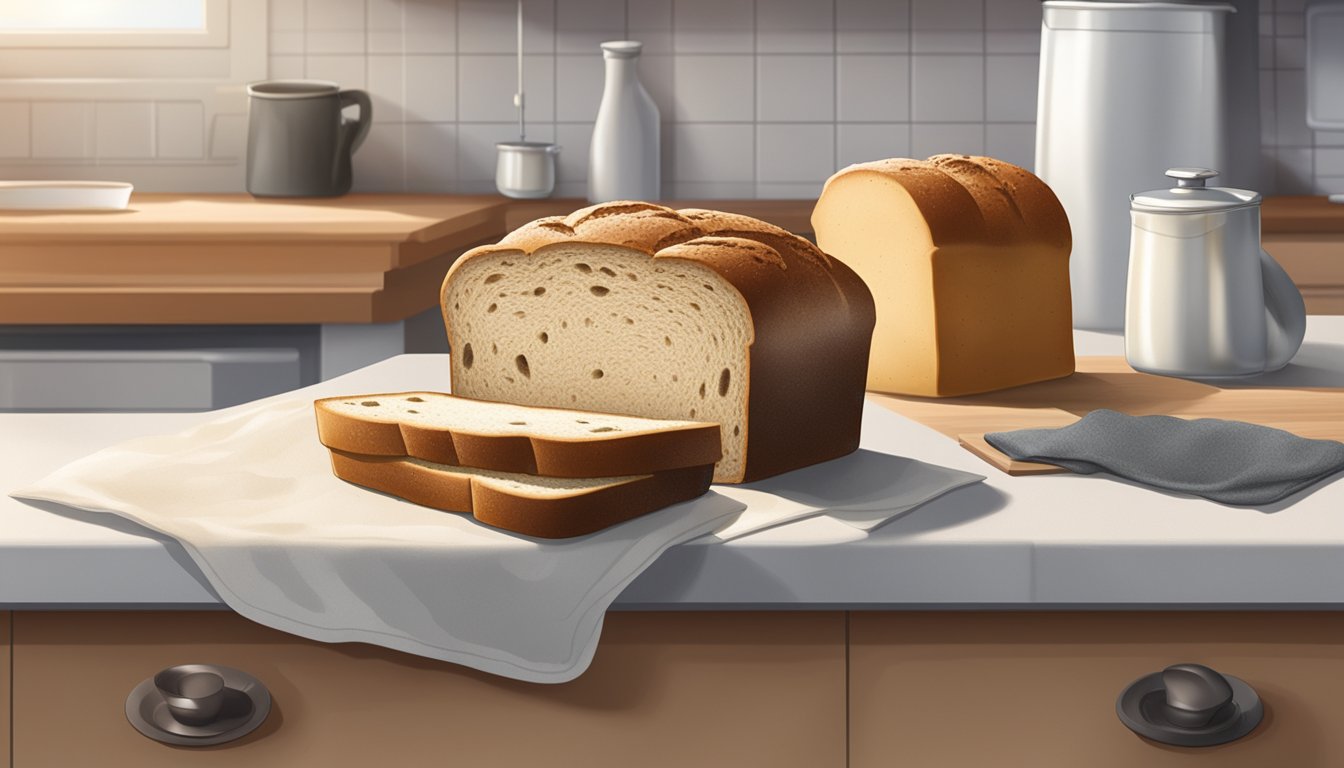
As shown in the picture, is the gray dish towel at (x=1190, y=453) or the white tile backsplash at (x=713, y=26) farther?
the white tile backsplash at (x=713, y=26)

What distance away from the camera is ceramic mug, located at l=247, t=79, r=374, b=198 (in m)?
2.63

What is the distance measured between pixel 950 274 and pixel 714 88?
6.45 ft

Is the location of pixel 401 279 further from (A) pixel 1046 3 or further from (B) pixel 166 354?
(A) pixel 1046 3

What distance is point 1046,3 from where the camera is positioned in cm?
159

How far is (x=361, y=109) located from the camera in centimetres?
269

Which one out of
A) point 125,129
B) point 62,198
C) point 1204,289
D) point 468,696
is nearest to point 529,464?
point 468,696

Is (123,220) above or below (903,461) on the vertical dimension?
above

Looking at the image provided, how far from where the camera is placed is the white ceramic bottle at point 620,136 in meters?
2.75

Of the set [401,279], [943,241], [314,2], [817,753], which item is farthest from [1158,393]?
[314,2]

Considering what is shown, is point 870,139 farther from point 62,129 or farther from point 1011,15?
point 62,129

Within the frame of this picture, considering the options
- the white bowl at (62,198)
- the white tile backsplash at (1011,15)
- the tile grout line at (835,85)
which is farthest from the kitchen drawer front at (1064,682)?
the white tile backsplash at (1011,15)

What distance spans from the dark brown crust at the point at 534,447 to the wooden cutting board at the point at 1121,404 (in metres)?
0.24

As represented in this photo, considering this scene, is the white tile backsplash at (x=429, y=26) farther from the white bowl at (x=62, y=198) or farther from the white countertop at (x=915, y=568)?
the white countertop at (x=915, y=568)

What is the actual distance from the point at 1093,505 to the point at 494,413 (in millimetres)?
339
